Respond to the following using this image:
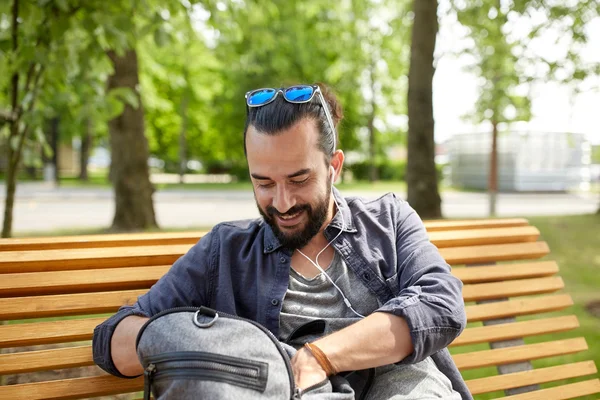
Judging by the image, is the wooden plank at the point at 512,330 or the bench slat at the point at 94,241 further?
the wooden plank at the point at 512,330

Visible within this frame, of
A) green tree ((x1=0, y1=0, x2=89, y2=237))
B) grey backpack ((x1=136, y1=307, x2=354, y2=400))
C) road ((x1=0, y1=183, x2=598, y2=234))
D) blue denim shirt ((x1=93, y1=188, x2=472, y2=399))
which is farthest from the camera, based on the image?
road ((x1=0, y1=183, x2=598, y2=234))

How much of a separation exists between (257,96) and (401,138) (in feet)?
114

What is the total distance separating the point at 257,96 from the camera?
2295 mm

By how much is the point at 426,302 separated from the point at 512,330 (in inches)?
50.1

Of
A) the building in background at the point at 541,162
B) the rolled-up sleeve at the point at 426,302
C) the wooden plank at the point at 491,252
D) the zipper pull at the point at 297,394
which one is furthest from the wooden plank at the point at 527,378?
the building in background at the point at 541,162

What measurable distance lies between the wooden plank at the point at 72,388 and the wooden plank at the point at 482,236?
1.55m

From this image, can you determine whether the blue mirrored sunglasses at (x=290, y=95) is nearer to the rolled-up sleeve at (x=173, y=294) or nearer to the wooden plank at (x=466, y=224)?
the rolled-up sleeve at (x=173, y=294)

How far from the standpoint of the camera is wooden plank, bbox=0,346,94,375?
→ 7.61ft

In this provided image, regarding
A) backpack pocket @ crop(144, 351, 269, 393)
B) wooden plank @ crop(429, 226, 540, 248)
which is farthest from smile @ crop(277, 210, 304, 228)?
wooden plank @ crop(429, 226, 540, 248)

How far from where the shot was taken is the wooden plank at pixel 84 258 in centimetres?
249

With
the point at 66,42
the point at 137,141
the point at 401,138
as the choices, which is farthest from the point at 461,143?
the point at 66,42

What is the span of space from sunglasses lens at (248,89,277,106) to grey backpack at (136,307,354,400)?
76 cm

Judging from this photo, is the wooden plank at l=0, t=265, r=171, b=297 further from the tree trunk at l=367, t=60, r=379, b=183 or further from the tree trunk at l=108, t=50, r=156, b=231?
the tree trunk at l=367, t=60, r=379, b=183

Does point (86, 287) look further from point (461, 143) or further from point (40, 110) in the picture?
point (461, 143)
